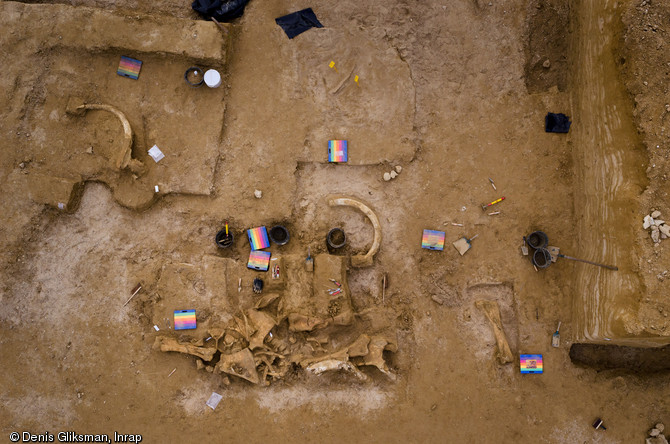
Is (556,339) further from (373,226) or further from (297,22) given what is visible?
(297,22)

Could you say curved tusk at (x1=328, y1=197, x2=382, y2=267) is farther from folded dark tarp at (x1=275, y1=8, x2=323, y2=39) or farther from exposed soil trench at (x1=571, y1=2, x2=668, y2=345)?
exposed soil trench at (x1=571, y1=2, x2=668, y2=345)

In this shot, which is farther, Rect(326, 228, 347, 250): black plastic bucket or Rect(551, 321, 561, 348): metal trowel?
Rect(326, 228, 347, 250): black plastic bucket

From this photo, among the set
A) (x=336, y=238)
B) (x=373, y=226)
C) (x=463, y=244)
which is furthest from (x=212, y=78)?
(x=463, y=244)

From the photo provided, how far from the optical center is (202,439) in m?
6.55

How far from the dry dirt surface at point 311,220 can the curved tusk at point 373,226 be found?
0.06 meters

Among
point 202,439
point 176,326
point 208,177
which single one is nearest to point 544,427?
point 202,439

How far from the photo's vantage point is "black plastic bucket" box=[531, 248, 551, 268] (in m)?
6.82

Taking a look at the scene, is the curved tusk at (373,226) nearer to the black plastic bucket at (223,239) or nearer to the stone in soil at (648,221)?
the black plastic bucket at (223,239)

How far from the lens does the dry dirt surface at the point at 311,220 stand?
659 centimetres

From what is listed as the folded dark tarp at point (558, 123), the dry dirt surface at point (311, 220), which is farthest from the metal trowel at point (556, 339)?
the folded dark tarp at point (558, 123)

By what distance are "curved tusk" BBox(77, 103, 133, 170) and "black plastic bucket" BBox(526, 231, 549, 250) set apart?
245 inches

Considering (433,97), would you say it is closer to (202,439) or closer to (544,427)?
(544,427)

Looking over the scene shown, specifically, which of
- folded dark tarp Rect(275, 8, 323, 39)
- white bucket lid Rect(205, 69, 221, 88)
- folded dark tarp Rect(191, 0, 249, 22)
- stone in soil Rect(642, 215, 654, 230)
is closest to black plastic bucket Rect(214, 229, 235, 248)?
white bucket lid Rect(205, 69, 221, 88)

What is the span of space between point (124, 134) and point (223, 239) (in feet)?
7.10
